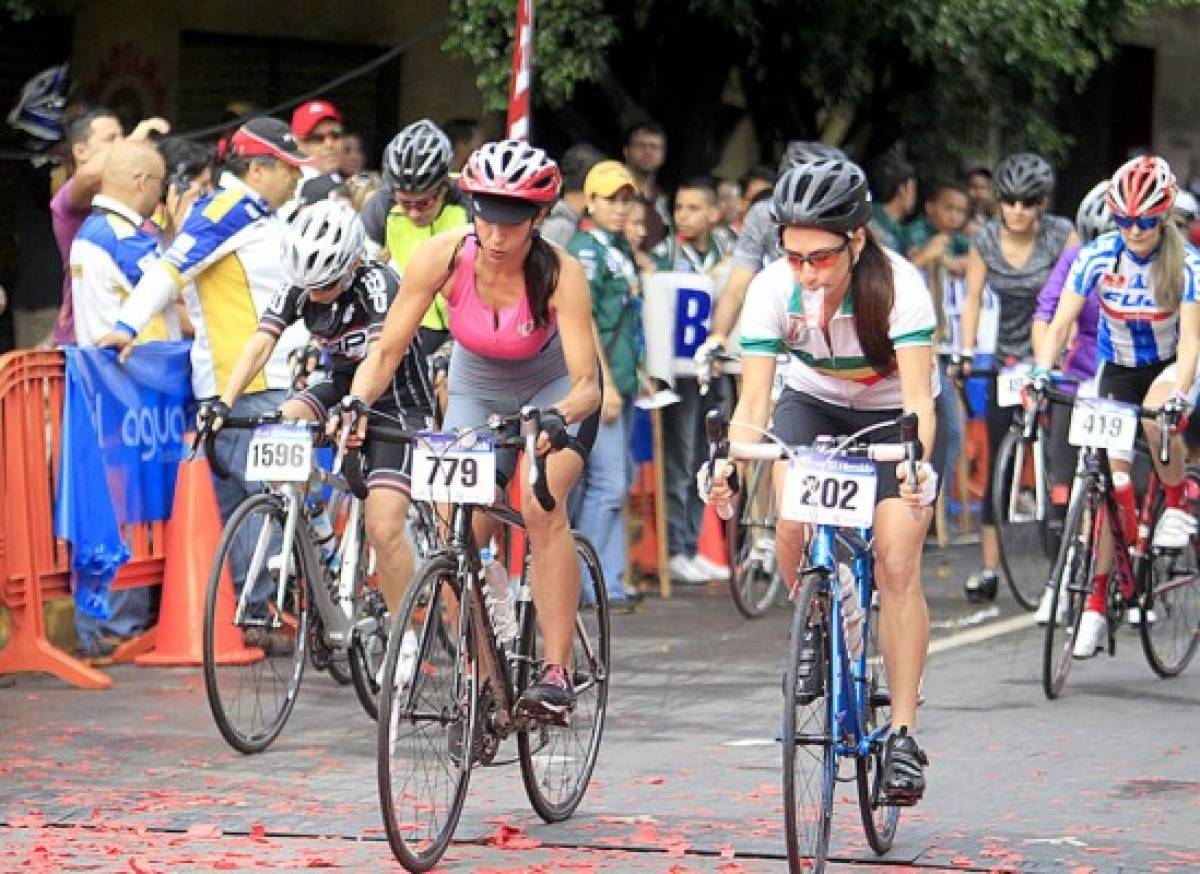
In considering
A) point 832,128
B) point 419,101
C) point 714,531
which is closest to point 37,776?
point 714,531

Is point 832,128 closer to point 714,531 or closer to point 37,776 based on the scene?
point 714,531

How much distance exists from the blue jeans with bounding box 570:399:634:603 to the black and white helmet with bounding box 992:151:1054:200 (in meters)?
2.36

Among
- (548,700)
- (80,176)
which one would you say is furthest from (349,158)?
(548,700)

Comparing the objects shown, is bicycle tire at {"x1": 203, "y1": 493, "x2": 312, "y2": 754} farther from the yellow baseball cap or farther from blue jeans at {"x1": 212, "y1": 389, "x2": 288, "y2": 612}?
the yellow baseball cap

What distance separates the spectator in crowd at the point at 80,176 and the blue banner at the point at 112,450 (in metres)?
0.77

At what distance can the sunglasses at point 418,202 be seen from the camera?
462 inches

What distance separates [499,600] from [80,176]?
533 cm

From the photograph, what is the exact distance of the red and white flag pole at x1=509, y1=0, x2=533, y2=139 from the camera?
44.3 feet

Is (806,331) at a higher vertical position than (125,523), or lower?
higher

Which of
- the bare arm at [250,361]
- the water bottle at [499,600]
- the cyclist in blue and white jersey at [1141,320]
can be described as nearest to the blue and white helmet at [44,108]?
the bare arm at [250,361]

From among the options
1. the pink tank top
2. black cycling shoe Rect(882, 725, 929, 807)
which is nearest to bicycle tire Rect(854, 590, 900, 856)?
black cycling shoe Rect(882, 725, 929, 807)

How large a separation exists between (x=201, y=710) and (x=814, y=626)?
4.04 m

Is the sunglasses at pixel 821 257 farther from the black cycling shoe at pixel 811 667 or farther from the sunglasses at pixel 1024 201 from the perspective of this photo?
the sunglasses at pixel 1024 201

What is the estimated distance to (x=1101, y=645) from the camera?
12164 millimetres
